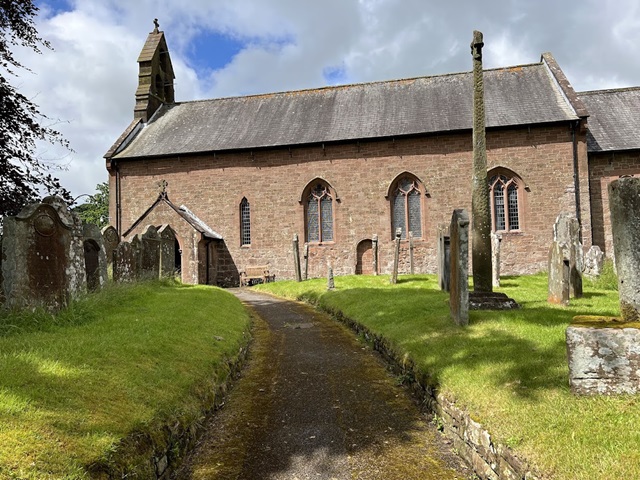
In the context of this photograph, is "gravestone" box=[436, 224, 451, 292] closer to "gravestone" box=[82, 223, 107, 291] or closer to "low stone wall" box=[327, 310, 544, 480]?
"low stone wall" box=[327, 310, 544, 480]

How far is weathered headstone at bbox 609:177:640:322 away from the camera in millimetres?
4898

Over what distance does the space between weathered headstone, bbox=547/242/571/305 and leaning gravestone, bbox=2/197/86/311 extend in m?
9.91

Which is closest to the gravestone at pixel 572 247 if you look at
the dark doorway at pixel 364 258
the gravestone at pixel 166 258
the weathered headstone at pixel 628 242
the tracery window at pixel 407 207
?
the weathered headstone at pixel 628 242

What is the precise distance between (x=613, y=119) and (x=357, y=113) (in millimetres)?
13276

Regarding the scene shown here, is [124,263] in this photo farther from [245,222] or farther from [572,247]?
[572,247]

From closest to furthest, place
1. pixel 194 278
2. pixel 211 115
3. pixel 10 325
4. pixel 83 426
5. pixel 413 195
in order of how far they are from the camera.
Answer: pixel 83 426 < pixel 10 325 < pixel 194 278 < pixel 413 195 < pixel 211 115

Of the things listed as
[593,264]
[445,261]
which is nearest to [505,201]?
[593,264]

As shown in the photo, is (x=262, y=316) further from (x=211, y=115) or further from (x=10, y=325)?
(x=211, y=115)

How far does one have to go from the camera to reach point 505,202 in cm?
2306

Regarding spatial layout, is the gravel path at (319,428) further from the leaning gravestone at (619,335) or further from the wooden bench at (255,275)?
the wooden bench at (255,275)

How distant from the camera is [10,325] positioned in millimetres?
7055

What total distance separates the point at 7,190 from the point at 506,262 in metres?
20.3

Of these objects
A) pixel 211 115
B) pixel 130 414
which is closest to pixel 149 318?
pixel 130 414

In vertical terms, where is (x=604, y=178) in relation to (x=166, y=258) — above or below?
above
